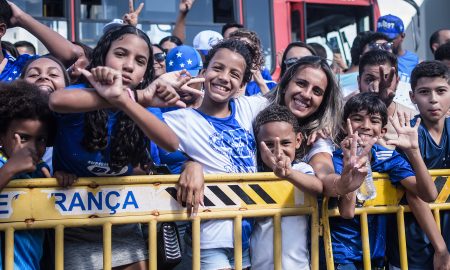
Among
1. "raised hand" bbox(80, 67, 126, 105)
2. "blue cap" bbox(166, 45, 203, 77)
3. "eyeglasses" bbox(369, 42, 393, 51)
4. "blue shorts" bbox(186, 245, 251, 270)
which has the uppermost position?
"eyeglasses" bbox(369, 42, 393, 51)

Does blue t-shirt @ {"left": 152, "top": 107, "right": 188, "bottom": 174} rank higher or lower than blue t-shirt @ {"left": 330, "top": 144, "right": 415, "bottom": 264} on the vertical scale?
higher

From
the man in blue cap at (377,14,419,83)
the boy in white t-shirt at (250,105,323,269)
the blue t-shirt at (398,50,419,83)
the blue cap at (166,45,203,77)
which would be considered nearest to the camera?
the boy in white t-shirt at (250,105,323,269)

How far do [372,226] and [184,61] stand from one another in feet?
6.14

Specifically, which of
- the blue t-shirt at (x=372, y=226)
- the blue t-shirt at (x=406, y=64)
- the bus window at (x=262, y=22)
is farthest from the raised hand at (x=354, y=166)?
the bus window at (x=262, y=22)

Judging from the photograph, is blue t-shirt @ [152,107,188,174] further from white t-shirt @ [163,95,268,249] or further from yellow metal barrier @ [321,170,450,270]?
yellow metal barrier @ [321,170,450,270]

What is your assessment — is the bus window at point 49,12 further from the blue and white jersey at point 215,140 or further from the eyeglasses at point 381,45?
the blue and white jersey at point 215,140

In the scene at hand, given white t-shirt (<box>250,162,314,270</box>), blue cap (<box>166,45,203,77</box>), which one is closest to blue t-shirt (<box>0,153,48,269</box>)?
white t-shirt (<box>250,162,314,270</box>)

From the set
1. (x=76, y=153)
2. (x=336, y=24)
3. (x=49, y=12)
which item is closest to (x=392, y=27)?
(x=336, y=24)

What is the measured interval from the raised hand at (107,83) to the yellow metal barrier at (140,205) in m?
0.50

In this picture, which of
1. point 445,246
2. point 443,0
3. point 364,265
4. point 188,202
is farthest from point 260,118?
point 443,0

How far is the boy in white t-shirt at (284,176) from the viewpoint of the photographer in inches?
124

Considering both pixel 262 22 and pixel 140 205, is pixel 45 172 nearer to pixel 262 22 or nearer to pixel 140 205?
pixel 140 205

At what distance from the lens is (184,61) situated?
4.70 m

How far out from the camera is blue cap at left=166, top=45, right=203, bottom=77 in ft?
15.3
